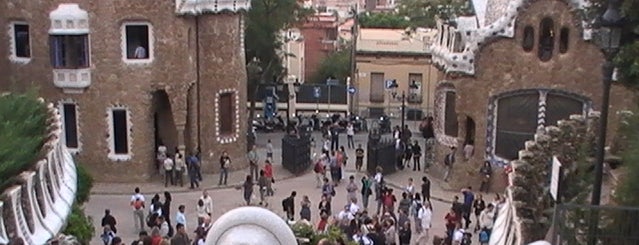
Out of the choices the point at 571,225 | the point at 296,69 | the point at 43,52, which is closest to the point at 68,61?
the point at 43,52

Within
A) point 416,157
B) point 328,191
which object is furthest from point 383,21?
point 328,191

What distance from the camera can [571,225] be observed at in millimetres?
9164

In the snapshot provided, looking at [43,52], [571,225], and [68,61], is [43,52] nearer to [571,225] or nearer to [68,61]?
[68,61]

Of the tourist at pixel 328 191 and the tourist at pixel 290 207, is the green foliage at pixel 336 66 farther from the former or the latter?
the tourist at pixel 290 207

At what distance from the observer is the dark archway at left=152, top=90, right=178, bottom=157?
84.6 ft

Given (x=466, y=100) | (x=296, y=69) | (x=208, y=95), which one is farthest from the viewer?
(x=296, y=69)

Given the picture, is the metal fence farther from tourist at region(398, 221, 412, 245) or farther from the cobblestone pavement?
the cobblestone pavement

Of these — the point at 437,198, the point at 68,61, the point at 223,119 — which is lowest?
the point at 437,198

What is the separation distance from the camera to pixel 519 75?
23188 millimetres

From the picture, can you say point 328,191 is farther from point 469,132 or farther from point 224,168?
point 469,132

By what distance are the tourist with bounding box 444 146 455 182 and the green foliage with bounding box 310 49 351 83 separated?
2125 centimetres

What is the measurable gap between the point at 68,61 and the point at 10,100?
10.00 m

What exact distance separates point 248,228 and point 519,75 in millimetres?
17646

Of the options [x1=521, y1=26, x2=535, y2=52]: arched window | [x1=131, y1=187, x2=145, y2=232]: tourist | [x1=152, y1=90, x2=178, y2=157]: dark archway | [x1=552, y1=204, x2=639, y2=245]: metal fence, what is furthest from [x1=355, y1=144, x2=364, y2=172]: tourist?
[x1=552, y1=204, x2=639, y2=245]: metal fence
